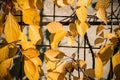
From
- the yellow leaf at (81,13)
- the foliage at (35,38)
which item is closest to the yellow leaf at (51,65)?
the foliage at (35,38)

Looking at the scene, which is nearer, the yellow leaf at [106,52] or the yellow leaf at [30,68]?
the yellow leaf at [30,68]

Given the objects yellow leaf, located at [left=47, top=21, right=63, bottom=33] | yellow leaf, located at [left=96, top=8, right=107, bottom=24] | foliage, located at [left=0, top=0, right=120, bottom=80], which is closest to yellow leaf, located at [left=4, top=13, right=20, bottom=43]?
foliage, located at [left=0, top=0, right=120, bottom=80]

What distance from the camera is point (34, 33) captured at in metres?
0.91

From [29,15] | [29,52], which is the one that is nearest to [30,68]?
[29,52]

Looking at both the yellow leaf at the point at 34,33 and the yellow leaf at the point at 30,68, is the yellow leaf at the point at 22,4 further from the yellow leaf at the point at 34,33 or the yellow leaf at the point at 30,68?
the yellow leaf at the point at 30,68

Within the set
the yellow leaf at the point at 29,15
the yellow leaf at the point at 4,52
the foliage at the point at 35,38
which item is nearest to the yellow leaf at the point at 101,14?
the foliage at the point at 35,38

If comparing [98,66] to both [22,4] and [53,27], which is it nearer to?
[53,27]

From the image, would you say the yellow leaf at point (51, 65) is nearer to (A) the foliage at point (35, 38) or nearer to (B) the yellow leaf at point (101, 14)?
(A) the foliage at point (35, 38)

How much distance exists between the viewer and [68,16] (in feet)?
4.09

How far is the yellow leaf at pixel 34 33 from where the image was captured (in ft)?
2.95

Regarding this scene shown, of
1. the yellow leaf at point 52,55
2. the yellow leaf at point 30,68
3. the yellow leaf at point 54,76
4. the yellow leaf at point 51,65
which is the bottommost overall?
the yellow leaf at point 54,76

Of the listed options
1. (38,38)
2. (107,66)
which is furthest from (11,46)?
(107,66)

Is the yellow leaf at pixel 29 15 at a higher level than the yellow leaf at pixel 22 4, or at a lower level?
lower

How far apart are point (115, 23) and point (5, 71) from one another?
63cm
